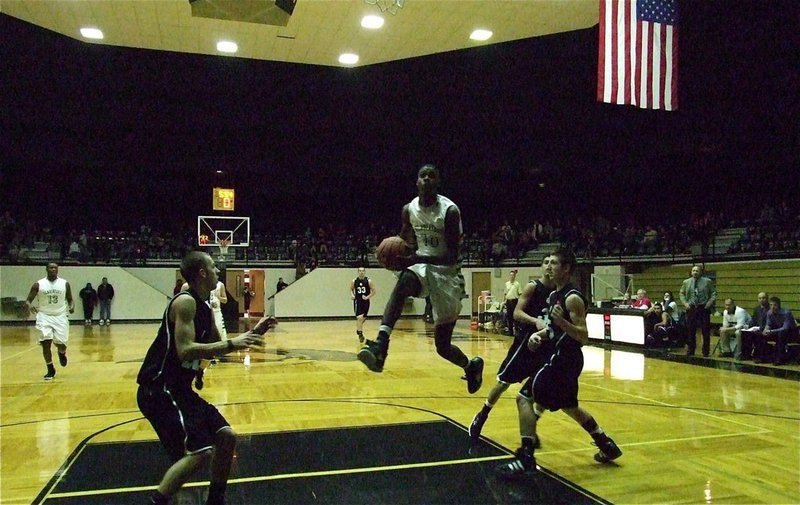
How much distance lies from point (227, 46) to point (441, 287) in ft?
28.5

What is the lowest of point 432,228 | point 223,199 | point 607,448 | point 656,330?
point 607,448

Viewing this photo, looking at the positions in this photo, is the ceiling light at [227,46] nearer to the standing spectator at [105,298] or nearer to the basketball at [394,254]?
the basketball at [394,254]

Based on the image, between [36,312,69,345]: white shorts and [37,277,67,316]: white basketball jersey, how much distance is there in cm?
7

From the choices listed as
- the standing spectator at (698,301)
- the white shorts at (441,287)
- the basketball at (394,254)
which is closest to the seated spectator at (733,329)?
the standing spectator at (698,301)

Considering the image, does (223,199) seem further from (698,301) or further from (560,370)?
(560,370)

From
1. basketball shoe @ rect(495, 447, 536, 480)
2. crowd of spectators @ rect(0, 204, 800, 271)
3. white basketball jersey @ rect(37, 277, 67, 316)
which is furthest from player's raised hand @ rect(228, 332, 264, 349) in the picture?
crowd of spectators @ rect(0, 204, 800, 271)

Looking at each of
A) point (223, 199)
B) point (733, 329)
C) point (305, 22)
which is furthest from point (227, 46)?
point (223, 199)

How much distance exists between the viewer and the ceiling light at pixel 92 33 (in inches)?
415

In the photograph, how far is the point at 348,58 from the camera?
1215cm

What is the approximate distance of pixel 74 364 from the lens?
34.3 feet

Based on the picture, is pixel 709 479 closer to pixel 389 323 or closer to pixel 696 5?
pixel 389 323

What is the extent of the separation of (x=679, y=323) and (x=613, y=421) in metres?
7.88

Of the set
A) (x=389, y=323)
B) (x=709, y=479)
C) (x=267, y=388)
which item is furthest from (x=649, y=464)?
(x=267, y=388)

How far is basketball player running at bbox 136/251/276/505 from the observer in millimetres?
3252
